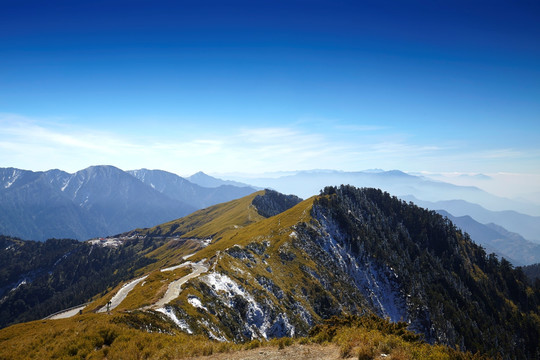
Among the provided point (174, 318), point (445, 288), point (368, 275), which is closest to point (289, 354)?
point (174, 318)

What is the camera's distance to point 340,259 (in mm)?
125125

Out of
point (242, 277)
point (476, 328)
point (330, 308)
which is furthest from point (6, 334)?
point (476, 328)

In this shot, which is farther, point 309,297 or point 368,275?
point 368,275

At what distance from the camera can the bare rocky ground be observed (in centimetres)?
1717

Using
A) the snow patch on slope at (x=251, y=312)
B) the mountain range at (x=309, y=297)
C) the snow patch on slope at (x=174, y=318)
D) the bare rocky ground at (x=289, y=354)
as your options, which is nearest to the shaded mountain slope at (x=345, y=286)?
the snow patch on slope at (x=251, y=312)

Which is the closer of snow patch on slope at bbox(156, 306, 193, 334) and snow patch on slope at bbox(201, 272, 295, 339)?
snow patch on slope at bbox(156, 306, 193, 334)

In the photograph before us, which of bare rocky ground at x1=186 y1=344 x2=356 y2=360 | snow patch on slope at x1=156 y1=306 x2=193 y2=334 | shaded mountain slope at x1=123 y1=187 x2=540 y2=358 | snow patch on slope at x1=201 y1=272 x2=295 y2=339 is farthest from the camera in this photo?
shaded mountain slope at x1=123 y1=187 x2=540 y2=358

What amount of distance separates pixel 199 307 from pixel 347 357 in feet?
136

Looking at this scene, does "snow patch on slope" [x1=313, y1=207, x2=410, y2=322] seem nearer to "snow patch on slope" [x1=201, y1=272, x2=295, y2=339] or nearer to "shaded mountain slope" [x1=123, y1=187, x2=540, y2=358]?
"shaded mountain slope" [x1=123, y1=187, x2=540, y2=358]

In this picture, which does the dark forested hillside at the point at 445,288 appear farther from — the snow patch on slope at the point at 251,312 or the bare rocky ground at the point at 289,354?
the bare rocky ground at the point at 289,354

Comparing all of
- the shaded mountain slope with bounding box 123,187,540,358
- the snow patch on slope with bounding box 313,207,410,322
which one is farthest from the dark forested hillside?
the snow patch on slope with bounding box 313,207,410,322

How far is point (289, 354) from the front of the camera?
1795 centimetres

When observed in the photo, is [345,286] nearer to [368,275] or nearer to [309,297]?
[368,275]

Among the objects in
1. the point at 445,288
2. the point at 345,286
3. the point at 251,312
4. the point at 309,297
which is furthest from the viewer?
the point at 445,288
